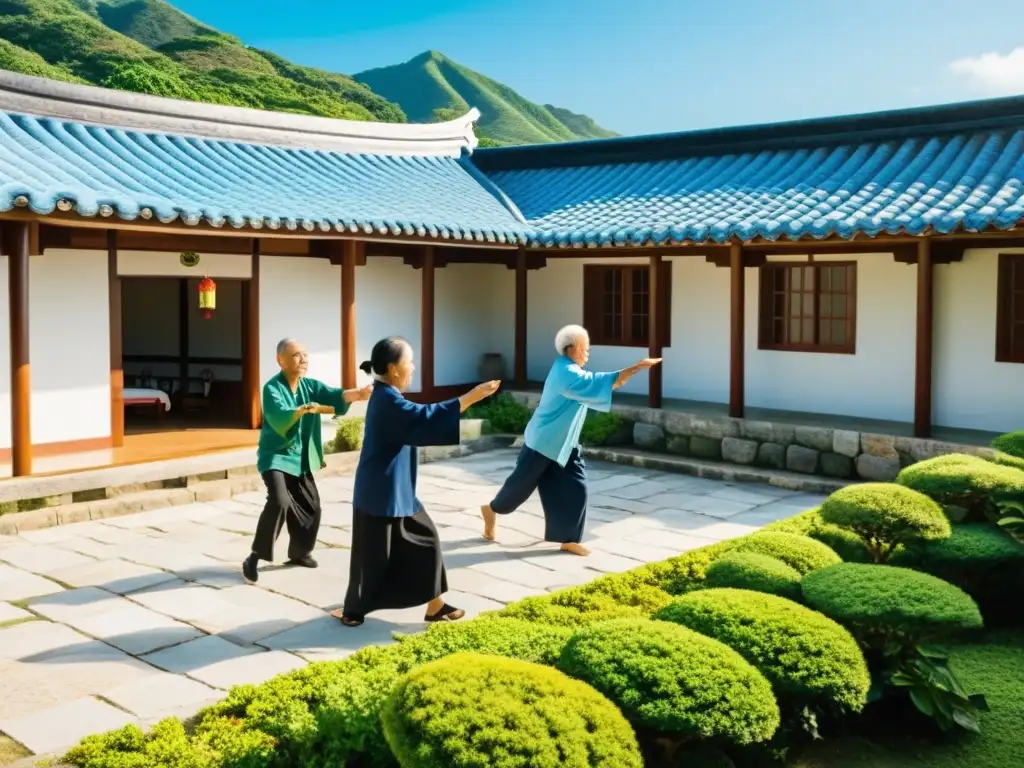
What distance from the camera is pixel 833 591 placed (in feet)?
18.9

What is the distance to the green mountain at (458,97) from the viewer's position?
260 feet

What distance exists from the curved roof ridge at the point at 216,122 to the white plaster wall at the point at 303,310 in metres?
2.45

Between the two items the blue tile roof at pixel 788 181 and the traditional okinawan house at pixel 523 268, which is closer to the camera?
the traditional okinawan house at pixel 523 268

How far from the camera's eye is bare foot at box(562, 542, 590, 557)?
27.7 feet

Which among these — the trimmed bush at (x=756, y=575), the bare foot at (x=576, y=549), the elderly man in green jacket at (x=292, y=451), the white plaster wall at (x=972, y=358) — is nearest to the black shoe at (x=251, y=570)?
the elderly man in green jacket at (x=292, y=451)

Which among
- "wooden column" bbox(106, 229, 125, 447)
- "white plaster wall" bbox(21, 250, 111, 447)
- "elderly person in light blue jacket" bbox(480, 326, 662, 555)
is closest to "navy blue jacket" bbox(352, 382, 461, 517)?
"elderly person in light blue jacket" bbox(480, 326, 662, 555)

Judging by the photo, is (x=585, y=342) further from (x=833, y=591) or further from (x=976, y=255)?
(x=976, y=255)

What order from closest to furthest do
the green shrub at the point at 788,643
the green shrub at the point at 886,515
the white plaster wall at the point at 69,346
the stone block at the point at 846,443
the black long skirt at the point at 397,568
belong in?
the green shrub at the point at 788,643
the black long skirt at the point at 397,568
the green shrub at the point at 886,515
the white plaster wall at the point at 69,346
the stone block at the point at 846,443

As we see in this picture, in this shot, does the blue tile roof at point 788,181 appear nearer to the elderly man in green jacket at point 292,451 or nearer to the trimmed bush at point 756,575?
the trimmed bush at point 756,575

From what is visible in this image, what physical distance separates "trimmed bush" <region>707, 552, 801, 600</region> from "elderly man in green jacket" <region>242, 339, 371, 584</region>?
268 centimetres

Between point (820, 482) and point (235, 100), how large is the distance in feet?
148

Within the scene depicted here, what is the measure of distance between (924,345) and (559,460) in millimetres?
5450

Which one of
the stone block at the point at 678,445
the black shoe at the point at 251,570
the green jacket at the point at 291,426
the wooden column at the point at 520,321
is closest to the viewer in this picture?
the green jacket at the point at 291,426

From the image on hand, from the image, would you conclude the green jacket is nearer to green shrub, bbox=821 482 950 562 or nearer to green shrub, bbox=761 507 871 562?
green shrub, bbox=761 507 871 562
